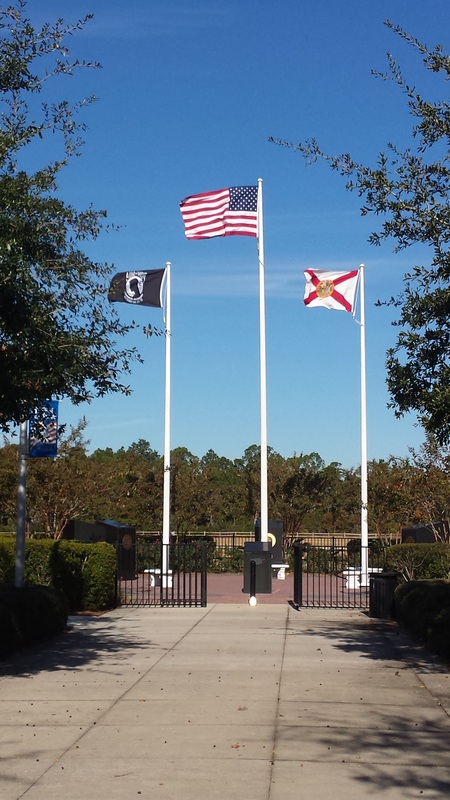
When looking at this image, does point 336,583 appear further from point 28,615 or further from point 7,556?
point 28,615

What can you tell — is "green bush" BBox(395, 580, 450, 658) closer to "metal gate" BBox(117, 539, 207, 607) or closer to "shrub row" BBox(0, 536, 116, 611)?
"metal gate" BBox(117, 539, 207, 607)

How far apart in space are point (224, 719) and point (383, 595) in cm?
1106

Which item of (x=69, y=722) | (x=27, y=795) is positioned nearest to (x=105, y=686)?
(x=69, y=722)

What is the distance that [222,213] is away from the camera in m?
27.7

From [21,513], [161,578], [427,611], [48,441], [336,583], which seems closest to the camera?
[427,611]

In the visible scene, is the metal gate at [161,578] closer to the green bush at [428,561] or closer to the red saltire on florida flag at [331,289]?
the green bush at [428,561]

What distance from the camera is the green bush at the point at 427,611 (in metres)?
13.9

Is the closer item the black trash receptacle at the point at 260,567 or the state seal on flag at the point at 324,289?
the black trash receptacle at the point at 260,567

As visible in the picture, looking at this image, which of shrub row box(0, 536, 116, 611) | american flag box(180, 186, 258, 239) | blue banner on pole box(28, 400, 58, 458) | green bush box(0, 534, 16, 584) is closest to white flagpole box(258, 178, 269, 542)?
american flag box(180, 186, 258, 239)

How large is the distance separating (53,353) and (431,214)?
4.95m

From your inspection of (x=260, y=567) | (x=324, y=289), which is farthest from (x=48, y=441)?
(x=324, y=289)

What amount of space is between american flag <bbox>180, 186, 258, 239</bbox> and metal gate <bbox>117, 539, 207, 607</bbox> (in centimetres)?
838

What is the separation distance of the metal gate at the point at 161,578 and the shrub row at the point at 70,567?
54.6 inches

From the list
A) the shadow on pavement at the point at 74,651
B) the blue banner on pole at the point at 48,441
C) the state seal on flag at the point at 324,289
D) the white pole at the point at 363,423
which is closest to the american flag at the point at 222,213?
the state seal on flag at the point at 324,289
